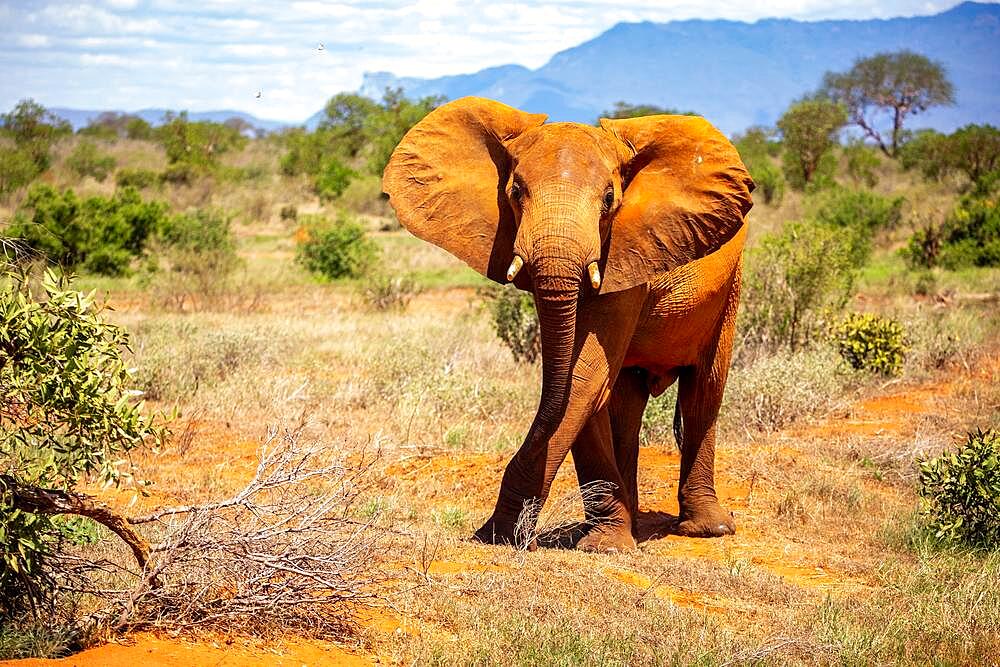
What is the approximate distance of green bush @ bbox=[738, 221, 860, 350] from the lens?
13.1 meters

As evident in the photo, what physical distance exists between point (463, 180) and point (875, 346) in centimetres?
711

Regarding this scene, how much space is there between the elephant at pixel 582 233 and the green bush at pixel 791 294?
223 inches

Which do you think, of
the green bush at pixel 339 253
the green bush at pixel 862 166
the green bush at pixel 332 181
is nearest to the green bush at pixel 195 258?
the green bush at pixel 339 253

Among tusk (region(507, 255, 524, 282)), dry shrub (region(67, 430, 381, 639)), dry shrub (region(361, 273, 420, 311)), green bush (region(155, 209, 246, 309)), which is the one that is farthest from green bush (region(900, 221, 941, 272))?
dry shrub (region(67, 430, 381, 639))

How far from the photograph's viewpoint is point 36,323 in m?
4.32

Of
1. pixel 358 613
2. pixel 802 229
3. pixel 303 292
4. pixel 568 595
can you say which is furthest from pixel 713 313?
pixel 303 292

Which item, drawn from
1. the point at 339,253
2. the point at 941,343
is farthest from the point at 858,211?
the point at 941,343

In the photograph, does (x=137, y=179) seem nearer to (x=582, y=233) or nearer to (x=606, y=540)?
(x=606, y=540)

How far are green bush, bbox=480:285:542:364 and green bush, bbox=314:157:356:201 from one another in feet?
76.1

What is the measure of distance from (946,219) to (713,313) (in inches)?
632

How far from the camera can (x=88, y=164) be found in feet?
131

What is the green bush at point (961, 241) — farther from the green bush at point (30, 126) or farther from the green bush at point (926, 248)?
the green bush at point (30, 126)

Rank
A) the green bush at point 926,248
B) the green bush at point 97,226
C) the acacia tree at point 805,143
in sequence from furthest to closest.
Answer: the acacia tree at point 805,143 < the green bush at point 926,248 < the green bush at point 97,226

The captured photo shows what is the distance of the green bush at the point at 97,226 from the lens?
66.0ft
